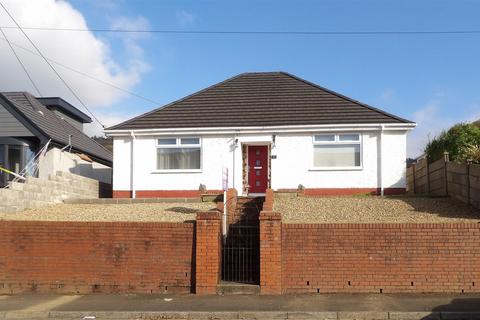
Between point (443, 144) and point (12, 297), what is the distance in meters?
14.1

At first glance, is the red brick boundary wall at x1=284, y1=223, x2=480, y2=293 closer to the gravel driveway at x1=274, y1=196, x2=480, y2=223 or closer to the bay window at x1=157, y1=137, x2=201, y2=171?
the gravel driveway at x1=274, y1=196, x2=480, y2=223

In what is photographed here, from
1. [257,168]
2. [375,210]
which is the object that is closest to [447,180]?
[375,210]

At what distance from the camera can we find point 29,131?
19719 mm

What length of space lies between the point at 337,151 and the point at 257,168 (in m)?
2.96

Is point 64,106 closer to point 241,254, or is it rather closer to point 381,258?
point 241,254

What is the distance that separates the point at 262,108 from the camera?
20.2 metres

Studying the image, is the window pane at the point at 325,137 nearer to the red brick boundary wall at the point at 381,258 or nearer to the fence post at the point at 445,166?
the fence post at the point at 445,166

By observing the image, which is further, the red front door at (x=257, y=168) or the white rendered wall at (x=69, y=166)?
the white rendered wall at (x=69, y=166)

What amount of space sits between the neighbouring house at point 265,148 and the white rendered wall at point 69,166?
2564 mm

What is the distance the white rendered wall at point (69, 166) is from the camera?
20203mm

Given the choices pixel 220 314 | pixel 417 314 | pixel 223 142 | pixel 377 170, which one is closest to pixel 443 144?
pixel 377 170

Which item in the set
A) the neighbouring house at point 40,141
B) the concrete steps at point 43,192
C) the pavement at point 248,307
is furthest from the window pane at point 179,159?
the pavement at point 248,307

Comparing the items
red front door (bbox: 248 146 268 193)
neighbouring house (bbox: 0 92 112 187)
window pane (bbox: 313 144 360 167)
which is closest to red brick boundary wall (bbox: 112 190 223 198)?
red front door (bbox: 248 146 268 193)

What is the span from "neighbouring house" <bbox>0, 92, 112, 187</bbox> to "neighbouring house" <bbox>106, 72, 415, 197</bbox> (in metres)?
2.60
